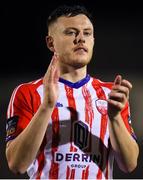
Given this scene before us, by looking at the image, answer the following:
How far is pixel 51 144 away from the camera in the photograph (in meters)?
1.10

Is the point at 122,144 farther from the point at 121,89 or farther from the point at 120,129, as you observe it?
the point at 121,89

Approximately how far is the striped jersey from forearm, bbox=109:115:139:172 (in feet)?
0.16

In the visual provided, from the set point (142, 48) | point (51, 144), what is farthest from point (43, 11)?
point (51, 144)

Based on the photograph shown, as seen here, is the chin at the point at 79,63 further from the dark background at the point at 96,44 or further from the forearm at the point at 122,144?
the dark background at the point at 96,44

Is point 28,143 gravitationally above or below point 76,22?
below

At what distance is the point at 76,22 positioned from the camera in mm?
1180

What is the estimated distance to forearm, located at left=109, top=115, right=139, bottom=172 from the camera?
1030mm

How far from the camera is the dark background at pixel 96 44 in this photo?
173 cm

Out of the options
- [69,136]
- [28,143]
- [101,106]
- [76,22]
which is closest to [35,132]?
[28,143]

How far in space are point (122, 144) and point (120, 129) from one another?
0.04 meters

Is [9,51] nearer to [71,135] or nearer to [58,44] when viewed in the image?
[58,44]

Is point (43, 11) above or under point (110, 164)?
above

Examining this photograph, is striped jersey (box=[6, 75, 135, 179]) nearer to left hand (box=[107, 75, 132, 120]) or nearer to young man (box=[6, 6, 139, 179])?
young man (box=[6, 6, 139, 179])

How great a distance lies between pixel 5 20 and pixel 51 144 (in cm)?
90
